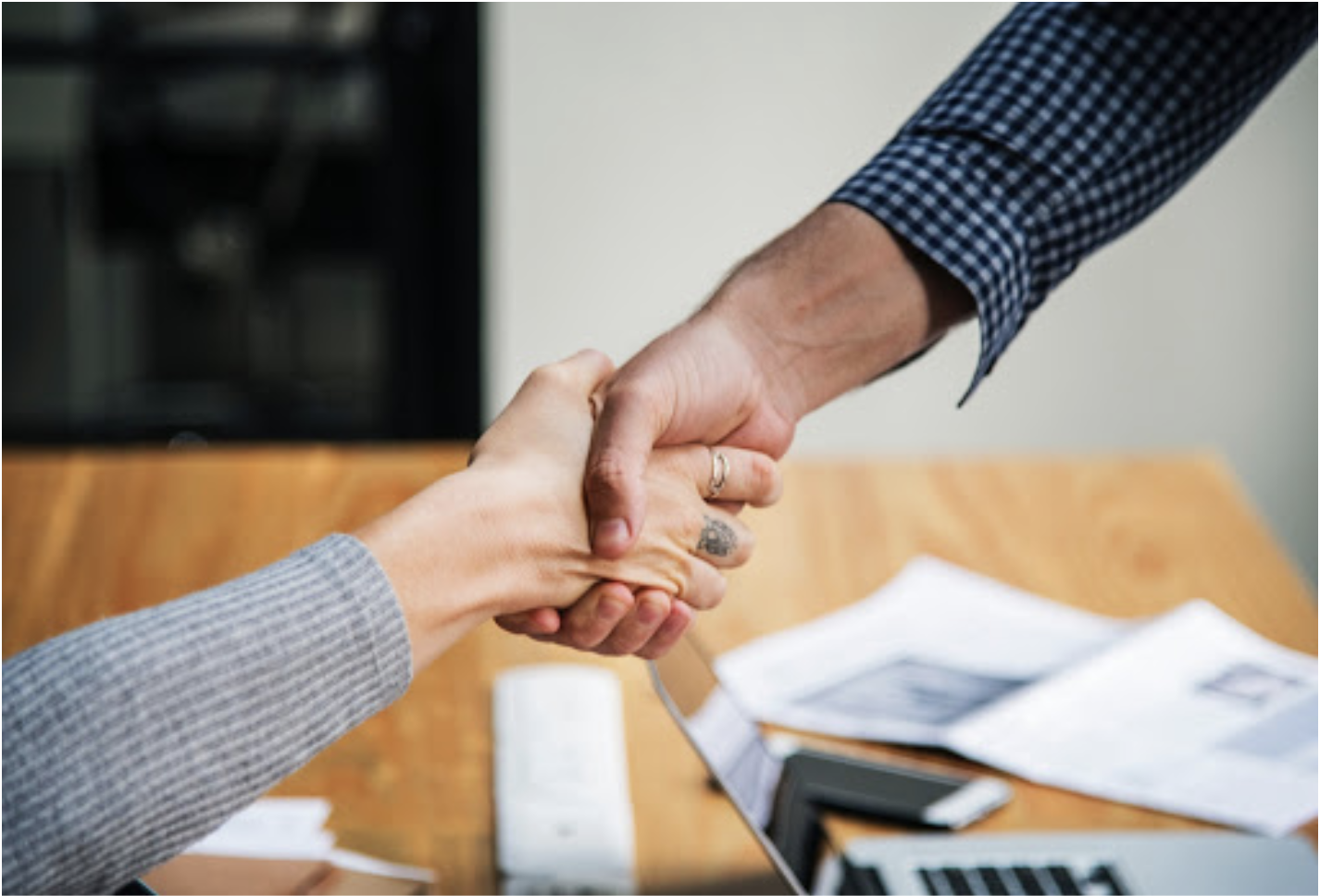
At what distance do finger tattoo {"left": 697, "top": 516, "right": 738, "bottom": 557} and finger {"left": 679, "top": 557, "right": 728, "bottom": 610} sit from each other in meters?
0.01

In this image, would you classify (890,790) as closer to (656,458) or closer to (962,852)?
(962,852)

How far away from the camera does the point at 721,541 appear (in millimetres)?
1430

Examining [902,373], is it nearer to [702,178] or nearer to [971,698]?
[702,178]

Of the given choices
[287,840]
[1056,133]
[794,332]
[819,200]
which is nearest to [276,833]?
[287,840]

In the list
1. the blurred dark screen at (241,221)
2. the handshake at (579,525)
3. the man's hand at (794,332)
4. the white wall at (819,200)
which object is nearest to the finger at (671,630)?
the handshake at (579,525)

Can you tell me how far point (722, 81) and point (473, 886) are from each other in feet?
6.15

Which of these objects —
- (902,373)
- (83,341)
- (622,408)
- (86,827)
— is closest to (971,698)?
(622,408)

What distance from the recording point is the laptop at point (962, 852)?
118 centimetres

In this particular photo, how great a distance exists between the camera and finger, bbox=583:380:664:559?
1324mm

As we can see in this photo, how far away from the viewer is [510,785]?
1.30 metres

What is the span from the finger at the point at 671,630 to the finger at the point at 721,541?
70 mm

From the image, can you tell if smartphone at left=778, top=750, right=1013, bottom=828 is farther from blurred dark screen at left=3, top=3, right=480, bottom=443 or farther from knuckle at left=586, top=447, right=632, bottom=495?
blurred dark screen at left=3, top=3, right=480, bottom=443

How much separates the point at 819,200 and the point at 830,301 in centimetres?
149

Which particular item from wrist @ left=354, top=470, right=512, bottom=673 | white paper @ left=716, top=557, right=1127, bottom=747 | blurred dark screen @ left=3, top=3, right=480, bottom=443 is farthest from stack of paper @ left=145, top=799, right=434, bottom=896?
blurred dark screen @ left=3, top=3, right=480, bottom=443
